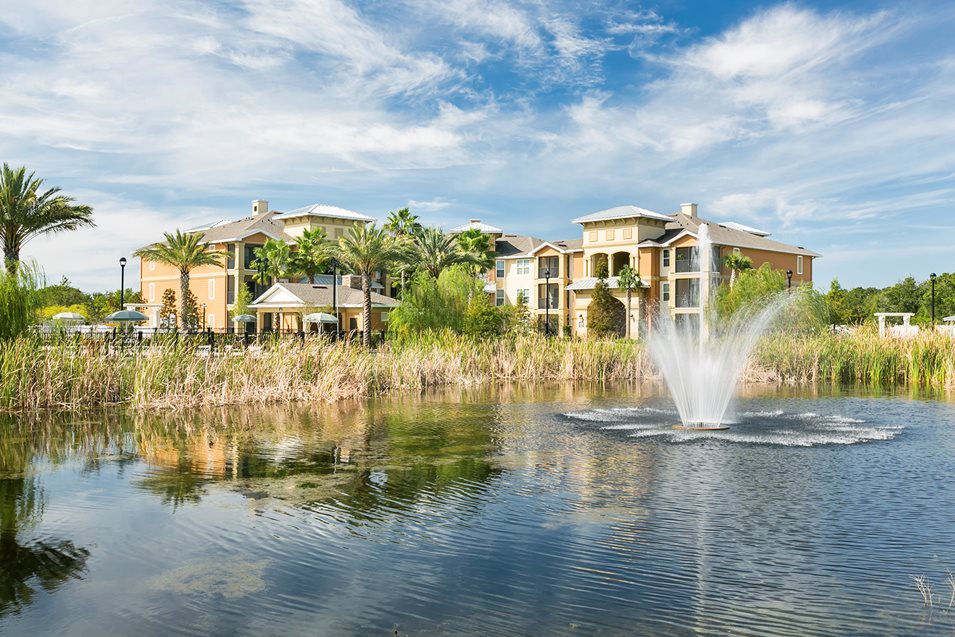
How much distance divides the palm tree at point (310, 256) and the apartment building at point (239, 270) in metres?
1.35

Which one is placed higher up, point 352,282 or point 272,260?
point 272,260

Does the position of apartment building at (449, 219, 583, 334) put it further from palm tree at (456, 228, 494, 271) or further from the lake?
the lake

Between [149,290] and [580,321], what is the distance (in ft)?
125

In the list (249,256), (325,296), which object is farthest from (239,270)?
(325,296)

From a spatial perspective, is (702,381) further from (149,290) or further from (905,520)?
(149,290)

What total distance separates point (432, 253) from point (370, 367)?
31361mm

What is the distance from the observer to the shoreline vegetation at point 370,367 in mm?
19016

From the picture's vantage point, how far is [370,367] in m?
24.1

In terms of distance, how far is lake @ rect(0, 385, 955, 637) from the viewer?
595 cm

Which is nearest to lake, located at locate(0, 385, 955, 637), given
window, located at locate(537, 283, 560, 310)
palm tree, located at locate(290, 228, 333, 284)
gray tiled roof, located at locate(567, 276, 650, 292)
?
palm tree, located at locate(290, 228, 333, 284)

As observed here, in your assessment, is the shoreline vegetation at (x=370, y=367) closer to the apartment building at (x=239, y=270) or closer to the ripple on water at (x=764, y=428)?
the ripple on water at (x=764, y=428)

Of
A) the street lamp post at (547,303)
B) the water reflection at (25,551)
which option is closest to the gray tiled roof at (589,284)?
the street lamp post at (547,303)

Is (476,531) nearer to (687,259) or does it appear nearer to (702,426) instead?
(702,426)

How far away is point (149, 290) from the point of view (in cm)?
7538
